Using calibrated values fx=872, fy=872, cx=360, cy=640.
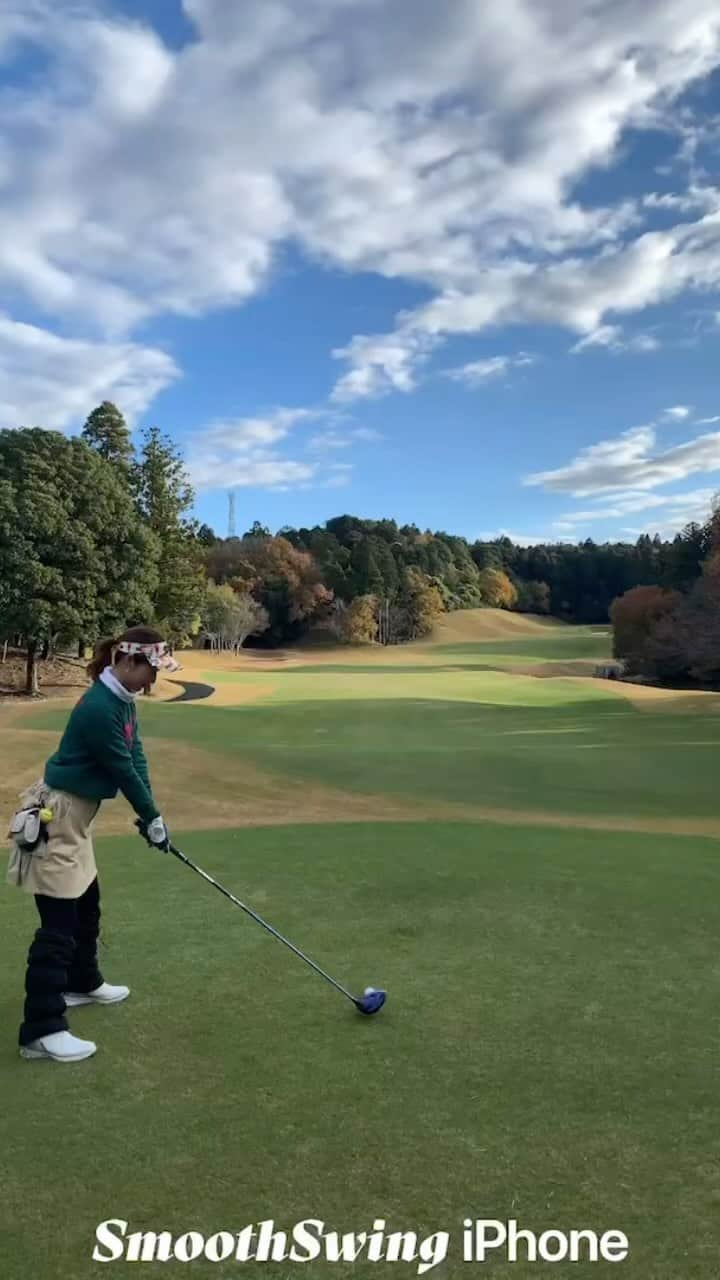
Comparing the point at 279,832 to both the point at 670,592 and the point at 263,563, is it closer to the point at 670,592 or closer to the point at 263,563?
the point at 670,592

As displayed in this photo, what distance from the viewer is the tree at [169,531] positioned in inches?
1534

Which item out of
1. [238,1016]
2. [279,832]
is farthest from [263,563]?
[238,1016]

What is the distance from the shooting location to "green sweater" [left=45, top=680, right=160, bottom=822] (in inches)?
178

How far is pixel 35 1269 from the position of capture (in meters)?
2.62

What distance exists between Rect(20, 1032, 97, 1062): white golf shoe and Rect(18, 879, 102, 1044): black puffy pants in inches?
1.1

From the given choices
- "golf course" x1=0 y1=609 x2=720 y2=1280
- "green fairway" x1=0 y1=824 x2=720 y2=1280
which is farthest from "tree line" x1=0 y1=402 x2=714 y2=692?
"green fairway" x1=0 y1=824 x2=720 y2=1280

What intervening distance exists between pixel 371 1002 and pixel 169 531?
36599 millimetres

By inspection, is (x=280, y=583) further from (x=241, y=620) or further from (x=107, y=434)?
(x=107, y=434)

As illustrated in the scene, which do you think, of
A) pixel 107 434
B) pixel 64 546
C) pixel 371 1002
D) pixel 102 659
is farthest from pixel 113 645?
pixel 107 434

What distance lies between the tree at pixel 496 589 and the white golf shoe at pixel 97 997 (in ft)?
324

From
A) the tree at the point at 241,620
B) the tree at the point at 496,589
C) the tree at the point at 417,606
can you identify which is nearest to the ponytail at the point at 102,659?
the tree at the point at 241,620

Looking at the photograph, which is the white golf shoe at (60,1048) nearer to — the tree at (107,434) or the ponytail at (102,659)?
the ponytail at (102,659)

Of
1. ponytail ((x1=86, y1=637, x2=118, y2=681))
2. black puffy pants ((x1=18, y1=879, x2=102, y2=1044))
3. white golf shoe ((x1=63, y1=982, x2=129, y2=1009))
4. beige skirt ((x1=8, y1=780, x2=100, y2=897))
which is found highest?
ponytail ((x1=86, y1=637, x2=118, y2=681))

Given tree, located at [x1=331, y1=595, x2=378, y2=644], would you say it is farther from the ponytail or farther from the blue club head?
the blue club head
